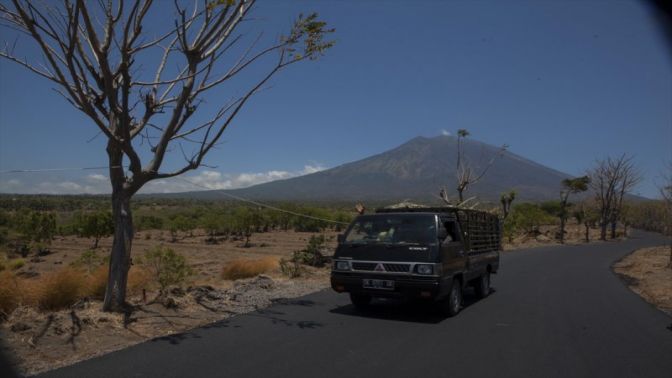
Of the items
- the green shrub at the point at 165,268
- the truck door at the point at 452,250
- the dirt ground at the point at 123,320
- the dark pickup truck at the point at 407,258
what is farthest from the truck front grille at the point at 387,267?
the green shrub at the point at 165,268

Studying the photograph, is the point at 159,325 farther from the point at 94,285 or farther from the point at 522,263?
the point at 522,263

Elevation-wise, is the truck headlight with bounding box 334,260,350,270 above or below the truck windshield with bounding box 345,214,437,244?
below

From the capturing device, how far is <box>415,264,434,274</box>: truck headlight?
847cm

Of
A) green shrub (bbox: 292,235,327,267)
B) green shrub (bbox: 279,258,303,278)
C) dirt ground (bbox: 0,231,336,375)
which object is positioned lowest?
dirt ground (bbox: 0,231,336,375)

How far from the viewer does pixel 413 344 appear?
709cm

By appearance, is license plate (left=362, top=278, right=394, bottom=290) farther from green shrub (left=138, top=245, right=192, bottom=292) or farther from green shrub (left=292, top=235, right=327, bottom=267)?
green shrub (left=292, top=235, right=327, bottom=267)

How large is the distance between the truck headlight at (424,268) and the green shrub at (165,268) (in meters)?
4.95

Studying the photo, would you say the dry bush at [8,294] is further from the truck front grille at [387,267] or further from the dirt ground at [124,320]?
the truck front grille at [387,267]

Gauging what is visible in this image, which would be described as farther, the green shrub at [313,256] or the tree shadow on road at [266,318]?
the green shrub at [313,256]

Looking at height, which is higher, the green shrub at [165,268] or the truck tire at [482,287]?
the green shrub at [165,268]

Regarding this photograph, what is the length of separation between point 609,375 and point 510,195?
32.1 m

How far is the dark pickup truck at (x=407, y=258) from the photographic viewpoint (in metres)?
8.57

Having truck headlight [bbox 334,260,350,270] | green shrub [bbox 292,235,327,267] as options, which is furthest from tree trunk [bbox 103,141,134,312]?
green shrub [bbox 292,235,327,267]

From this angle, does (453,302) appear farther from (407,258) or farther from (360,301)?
(360,301)
